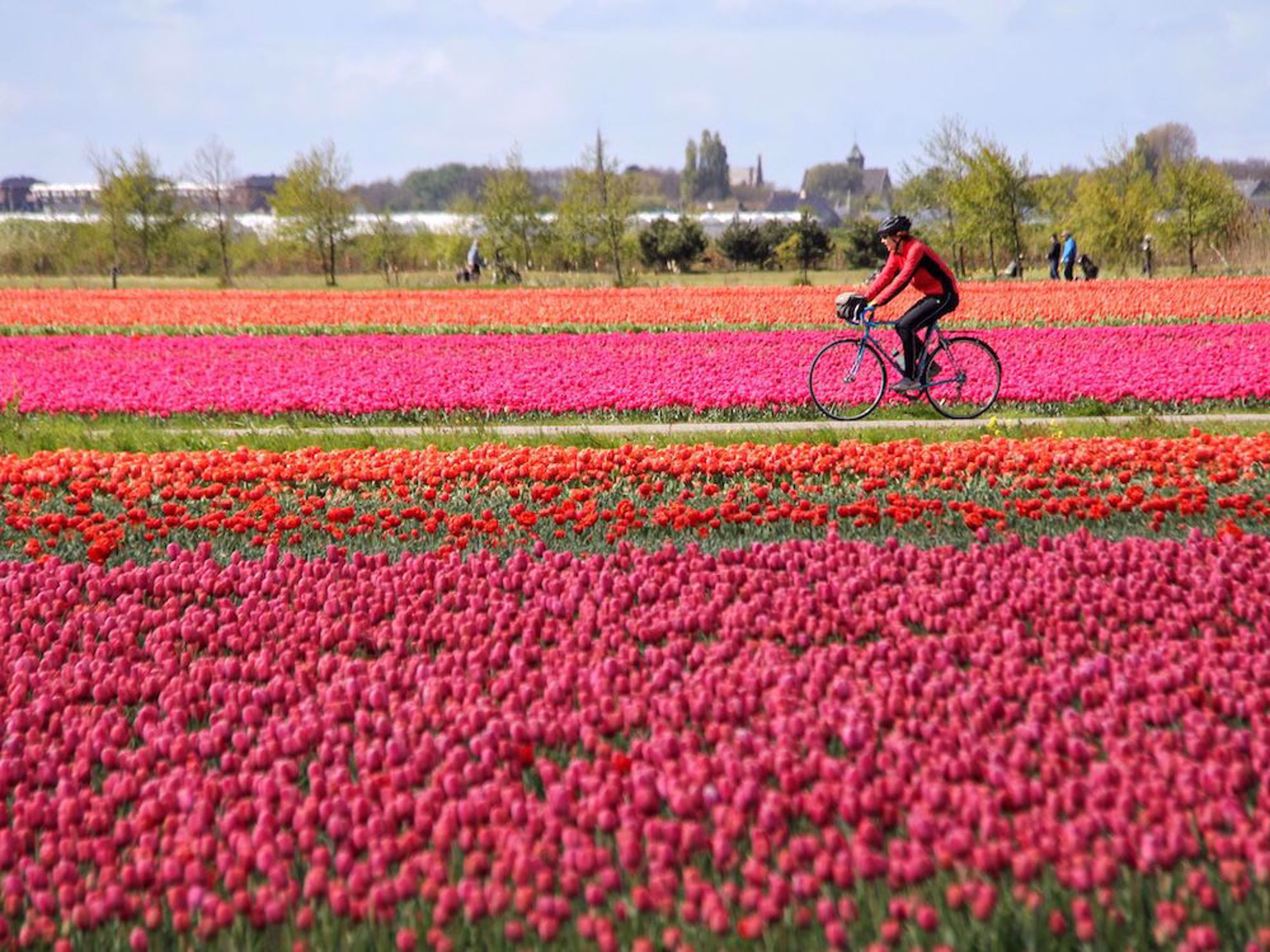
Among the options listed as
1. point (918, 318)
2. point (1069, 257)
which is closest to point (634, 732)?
point (918, 318)

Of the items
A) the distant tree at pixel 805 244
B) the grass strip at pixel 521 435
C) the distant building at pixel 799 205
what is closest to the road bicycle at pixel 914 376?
the grass strip at pixel 521 435

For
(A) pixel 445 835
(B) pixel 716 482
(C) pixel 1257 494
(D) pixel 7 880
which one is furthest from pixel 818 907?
(C) pixel 1257 494

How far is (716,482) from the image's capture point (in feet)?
26.1

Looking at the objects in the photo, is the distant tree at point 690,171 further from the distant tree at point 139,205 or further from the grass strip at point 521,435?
the grass strip at point 521,435

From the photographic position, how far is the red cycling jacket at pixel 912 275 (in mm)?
10523

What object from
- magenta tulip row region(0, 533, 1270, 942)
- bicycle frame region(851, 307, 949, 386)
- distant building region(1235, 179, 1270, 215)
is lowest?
magenta tulip row region(0, 533, 1270, 942)

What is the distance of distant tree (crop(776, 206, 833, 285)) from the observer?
52.0 meters

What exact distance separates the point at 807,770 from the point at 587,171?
140 feet

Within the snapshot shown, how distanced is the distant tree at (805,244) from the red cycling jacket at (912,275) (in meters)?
40.9

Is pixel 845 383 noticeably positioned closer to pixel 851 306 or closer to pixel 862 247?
pixel 851 306

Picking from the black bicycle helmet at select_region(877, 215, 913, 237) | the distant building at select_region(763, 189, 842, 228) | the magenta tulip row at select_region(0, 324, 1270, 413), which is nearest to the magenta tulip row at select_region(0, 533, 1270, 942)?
the black bicycle helmet at select_region(877, 215, 913, 237)

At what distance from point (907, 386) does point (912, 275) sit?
1.13 meters

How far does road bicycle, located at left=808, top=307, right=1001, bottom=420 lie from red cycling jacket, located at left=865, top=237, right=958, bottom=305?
0.43 metres

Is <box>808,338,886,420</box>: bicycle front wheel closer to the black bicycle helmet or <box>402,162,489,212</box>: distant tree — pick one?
the black bicycle helmet
